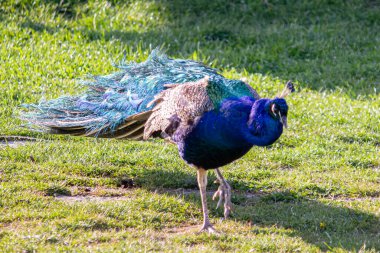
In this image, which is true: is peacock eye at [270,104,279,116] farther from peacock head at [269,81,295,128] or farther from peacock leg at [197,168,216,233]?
peacock leg at [197,168,216,233]

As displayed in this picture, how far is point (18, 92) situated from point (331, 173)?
3.34 meters

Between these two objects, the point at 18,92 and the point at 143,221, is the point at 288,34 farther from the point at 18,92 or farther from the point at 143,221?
the point at 143,221

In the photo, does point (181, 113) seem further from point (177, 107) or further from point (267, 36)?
point (267, 36)

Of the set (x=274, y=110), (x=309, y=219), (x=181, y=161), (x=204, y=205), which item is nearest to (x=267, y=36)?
(x=181, y=161)

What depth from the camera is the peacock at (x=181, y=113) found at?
15.4 ft

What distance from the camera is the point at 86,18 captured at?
981 centimetres

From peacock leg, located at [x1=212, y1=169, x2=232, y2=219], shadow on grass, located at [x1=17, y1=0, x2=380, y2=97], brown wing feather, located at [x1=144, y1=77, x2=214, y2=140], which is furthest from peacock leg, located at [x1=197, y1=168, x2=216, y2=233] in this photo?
shadow on grass, located at [x1=17, y1=0, x2=380, y2=97]

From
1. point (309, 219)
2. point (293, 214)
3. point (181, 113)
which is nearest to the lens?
point (181, 113)

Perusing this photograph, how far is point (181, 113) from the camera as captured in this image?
5.04 metres

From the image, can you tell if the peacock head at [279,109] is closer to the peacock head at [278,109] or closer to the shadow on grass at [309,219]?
the peacock head at [278,109]

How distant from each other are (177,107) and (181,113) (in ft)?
0.32

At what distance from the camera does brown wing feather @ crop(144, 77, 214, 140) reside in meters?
4.94

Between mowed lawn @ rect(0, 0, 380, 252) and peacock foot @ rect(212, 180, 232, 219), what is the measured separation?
9 centimetres

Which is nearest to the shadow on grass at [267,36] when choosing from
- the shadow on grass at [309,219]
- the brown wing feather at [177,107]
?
the shadow on grass at [309,219]
